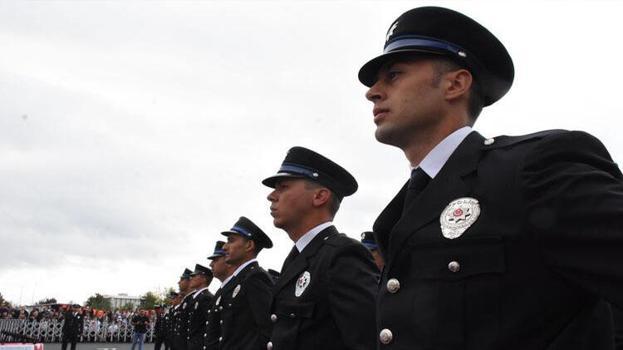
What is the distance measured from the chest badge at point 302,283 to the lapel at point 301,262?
6cm

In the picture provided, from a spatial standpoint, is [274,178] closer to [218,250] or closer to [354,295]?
[354,295]

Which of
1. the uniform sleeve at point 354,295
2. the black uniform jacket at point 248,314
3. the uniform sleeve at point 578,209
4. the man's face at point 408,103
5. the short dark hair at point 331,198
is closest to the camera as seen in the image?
the uniform sleeve at point 578,209

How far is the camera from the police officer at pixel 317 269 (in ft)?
12.5

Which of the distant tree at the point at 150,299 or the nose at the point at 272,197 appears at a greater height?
the nose at the point at 272,197

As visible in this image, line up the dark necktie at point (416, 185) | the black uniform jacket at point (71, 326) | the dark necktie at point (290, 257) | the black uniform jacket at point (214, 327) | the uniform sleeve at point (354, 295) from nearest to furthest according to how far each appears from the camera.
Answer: the dark necktie at point (416, 185) < the uniform sleeve at point (354, 295) < the dark necktie at point (290, 257) < the black uniform jacket at point (214, 327) < the black uniform jacket at point (71, 326)

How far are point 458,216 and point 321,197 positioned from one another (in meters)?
3.08

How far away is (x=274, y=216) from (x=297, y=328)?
1.17 m

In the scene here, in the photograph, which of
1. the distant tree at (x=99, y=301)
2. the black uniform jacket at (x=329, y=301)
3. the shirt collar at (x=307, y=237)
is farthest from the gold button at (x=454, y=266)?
the distant tree at (x=99, y=301)

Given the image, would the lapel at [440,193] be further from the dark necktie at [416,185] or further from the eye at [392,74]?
the eye at [392,74]

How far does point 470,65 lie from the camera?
2.42m

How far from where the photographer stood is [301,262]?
4445mm

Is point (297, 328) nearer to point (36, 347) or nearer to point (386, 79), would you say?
point (386, 79)

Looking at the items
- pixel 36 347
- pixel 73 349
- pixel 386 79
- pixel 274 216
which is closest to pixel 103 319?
pixel 73 349

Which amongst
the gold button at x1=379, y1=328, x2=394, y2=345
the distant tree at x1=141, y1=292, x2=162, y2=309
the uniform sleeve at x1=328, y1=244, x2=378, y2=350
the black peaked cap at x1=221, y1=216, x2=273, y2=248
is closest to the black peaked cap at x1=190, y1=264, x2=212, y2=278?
the black peaked cap at x1=221, y1=216, x2=273, y2=248
